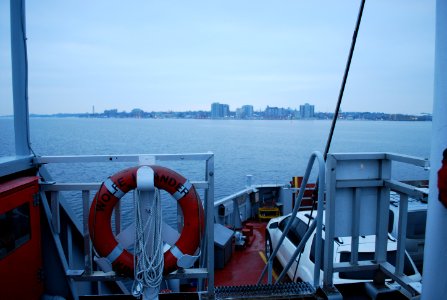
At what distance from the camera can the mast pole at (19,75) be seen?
118 inches

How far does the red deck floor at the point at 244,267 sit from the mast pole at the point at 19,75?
4.62 meters

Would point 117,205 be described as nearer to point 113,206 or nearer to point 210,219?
point 113,206

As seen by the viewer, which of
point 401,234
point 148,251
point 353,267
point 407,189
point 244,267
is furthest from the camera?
point 244,267

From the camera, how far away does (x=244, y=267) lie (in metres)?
7.24

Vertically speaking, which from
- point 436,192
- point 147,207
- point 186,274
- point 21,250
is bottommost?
point 186,274

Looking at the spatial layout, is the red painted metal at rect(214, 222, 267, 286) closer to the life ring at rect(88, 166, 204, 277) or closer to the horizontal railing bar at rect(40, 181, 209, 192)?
the life ring at rect(88, 166, 204, 277)

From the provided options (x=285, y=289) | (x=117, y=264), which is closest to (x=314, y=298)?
(x=285, y=289)

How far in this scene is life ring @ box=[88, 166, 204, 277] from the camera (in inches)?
105

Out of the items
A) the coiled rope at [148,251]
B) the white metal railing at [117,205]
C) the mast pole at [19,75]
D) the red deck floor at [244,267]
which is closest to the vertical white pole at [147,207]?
the coiled rope at [148,251]

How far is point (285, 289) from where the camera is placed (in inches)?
114

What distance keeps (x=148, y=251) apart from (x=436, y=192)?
1.94 m

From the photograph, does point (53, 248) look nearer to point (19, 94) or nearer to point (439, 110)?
point (19, 94)

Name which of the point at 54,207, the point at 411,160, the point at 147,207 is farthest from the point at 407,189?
the point at 54,207

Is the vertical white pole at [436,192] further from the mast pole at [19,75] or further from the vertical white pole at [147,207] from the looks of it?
the mast pole at [19,75]
